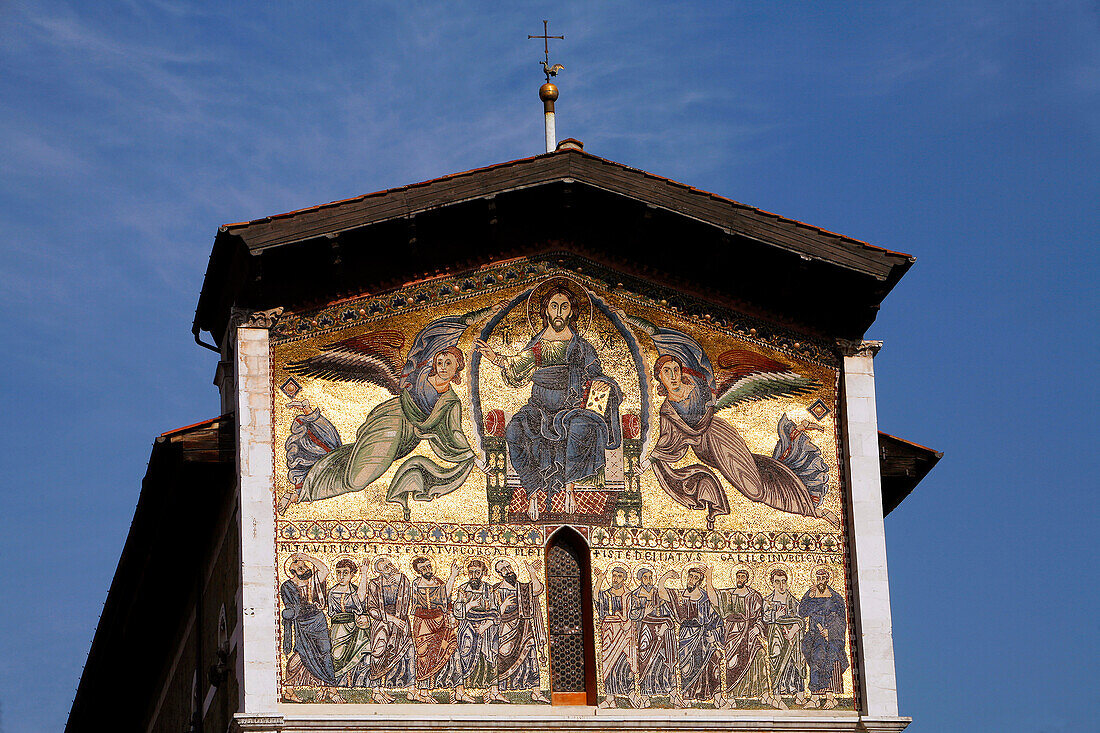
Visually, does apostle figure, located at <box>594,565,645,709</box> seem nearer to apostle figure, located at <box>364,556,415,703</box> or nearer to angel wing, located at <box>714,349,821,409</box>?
apostle figure, located at <box>364,556,415,703</box>

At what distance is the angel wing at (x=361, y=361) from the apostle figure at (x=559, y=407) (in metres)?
0.82

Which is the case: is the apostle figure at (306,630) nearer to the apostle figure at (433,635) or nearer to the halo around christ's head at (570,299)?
the apostle figure at (433,635)

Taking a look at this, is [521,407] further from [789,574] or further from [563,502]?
[789,574]

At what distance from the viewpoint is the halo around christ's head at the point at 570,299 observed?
1998 centimetres

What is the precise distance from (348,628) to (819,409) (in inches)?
197

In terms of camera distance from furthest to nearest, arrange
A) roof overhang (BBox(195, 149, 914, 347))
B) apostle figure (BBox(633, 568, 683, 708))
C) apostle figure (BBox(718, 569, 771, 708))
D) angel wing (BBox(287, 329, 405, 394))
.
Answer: roof overhang (BBox(195, 149, 914, 347)) < angel wing (BBox(287, 329, 405, 394)) < apostle figure (BBox(718, 569, 771, 708)) < apostle figure (BBox(633, 568, 683, 708))

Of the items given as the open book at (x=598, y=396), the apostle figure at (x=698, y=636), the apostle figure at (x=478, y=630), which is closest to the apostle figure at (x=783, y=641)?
the apostle figure at (x=698, y=636)

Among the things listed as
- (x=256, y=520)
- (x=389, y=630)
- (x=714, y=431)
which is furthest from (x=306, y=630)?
(x=714, y=431)

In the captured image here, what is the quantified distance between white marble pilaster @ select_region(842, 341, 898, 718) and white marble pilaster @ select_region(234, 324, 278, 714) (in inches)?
212

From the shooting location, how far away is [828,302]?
20516 mm

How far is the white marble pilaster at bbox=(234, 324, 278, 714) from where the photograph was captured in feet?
59.7

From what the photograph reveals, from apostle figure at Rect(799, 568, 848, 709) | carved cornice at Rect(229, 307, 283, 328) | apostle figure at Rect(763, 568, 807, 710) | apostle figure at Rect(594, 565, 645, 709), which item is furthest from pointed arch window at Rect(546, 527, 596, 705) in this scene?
carved cornice at Rect(229, 307, 283, 328)

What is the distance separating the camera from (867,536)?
19703mm

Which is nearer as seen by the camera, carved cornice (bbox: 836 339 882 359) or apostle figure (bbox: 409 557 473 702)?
apostle figure (bbox: 409 557 473 702)
